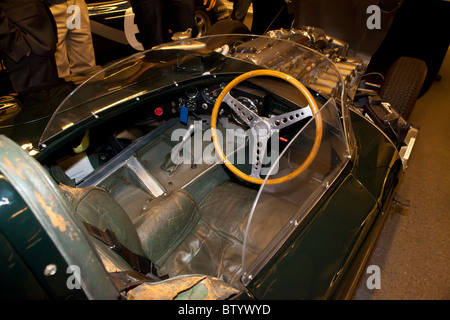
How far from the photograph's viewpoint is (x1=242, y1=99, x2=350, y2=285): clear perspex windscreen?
1.06 meters

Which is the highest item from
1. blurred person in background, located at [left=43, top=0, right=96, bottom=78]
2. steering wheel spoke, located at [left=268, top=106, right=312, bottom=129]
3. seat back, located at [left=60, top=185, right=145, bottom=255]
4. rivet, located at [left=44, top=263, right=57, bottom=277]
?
blurred person in background, located at [left=43, top=0, right=96, bottom=78]

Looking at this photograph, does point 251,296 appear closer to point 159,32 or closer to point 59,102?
point 59,102

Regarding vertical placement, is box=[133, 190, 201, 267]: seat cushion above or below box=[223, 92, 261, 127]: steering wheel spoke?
below

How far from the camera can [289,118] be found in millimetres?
1505

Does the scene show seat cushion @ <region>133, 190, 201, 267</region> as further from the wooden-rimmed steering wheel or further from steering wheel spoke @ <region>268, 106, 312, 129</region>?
steering wheel spoke @ <region>268, 106, 312, 129</region>

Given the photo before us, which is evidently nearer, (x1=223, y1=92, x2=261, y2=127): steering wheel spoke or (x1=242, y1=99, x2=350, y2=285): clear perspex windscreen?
(x1=242, y1=99, x2=350, y2=285): clear perspex windscreen

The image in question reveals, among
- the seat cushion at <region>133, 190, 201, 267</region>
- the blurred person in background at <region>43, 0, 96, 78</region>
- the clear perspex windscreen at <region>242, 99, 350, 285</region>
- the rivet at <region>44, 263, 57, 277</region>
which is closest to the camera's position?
the rivet at <region>44, 263, 57, 277</region>

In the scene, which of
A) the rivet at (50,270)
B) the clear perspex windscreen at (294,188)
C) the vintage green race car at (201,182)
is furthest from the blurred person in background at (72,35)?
the rivet at (50,270)

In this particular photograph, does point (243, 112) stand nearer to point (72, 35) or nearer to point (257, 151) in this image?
point (257, 151)

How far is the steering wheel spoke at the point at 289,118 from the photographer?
146cm

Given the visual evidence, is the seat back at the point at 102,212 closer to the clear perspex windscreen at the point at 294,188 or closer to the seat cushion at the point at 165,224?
the seat cushion at the point at 165,224

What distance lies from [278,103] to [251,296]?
3.61ft

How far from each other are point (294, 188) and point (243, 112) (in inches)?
21.7

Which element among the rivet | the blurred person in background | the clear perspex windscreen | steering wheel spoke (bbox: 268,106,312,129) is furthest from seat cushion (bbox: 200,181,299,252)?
the blurred person in background
